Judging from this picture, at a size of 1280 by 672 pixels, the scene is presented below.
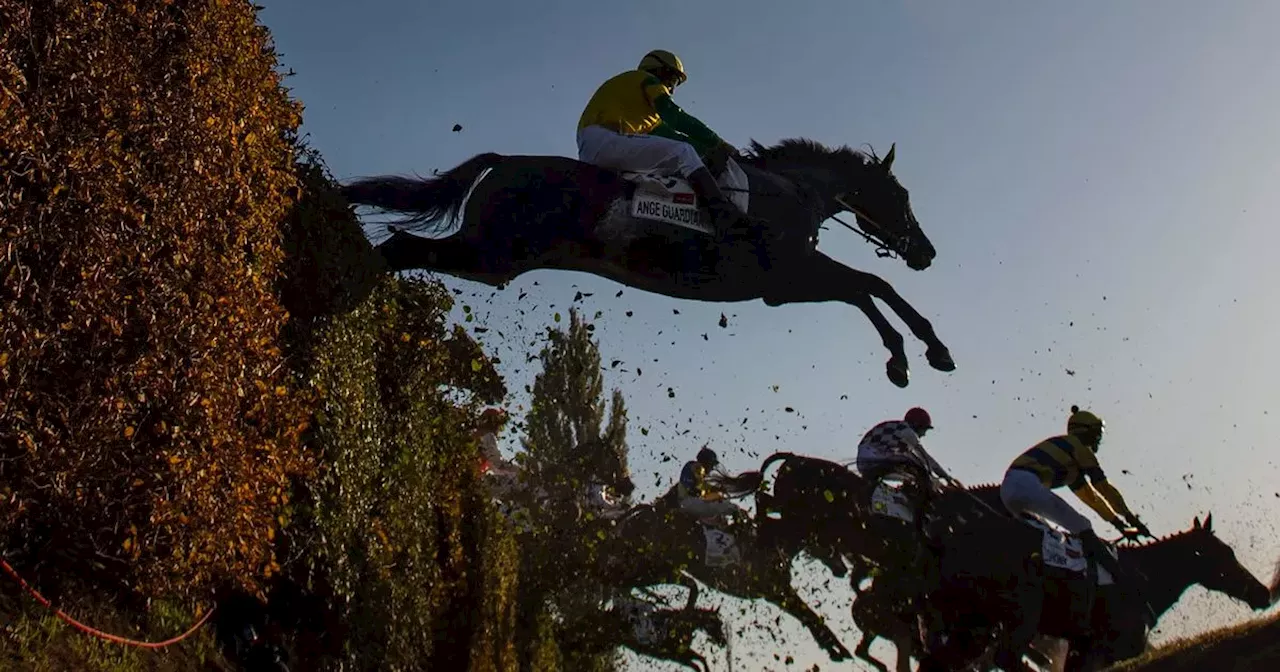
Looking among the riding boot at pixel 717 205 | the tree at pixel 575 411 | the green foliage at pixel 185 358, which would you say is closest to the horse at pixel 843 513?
the riding boot at pixel 717 205

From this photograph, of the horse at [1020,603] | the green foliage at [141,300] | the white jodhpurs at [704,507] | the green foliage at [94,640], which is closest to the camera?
the green foliage at [141,300]

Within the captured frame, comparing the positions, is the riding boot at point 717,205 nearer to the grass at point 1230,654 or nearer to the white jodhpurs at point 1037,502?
the white jodhpurs at point 1037,502

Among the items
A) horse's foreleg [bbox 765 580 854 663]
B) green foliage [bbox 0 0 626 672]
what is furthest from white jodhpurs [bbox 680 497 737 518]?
green foliage [bbox 0 0 626 672]

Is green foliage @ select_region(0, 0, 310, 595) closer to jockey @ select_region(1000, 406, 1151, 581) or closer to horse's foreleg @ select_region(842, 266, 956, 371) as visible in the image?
horse's foreleg @ select_region(842, 266, 956, 371)

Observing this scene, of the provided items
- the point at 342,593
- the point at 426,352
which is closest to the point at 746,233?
the point at 426,352

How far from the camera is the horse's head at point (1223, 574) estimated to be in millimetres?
10461

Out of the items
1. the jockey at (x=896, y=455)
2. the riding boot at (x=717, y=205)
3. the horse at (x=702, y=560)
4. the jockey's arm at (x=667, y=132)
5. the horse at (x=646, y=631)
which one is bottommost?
the horse at (x=646, y=631)

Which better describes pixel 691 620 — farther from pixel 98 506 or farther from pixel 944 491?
pixel 98 506

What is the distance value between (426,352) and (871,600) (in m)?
5.69

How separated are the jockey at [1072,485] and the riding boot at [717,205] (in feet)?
11.3

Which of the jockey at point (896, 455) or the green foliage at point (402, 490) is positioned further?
the jockey at point (896, 455)

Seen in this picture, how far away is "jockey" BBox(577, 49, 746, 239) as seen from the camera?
25.3 ft

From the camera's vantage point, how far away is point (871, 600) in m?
10.7

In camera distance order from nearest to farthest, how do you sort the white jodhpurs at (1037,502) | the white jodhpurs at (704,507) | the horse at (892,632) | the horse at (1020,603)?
the horse at (1020,603), the white jodhpurs at (1037,502), the horse at (892,632), the white jodhpurs at (704,507)
